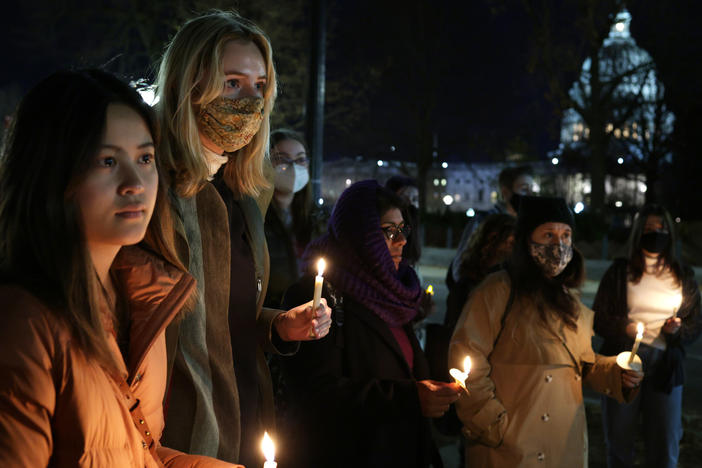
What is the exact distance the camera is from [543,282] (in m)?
3.80

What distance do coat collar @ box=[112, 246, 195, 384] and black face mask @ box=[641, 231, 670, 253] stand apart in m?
4.19

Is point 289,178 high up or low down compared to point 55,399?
up

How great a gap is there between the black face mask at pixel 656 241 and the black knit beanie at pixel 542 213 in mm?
1438

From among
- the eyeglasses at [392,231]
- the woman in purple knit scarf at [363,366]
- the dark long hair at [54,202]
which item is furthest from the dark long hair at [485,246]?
the dark long hair at [54,202]

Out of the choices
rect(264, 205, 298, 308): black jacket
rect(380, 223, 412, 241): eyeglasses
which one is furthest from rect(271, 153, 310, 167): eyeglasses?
rect(380, 223, 412, 241): eyeglasses

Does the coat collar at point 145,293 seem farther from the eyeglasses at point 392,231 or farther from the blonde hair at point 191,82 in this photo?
the eyeglasses at point 392,231

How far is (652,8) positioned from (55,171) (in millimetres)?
28297

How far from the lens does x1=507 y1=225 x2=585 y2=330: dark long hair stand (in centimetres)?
375

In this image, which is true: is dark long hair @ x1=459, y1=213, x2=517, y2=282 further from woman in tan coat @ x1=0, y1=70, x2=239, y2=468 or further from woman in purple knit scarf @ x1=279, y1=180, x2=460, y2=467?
woman in tan coat @ x1=0, y1=70, x2=239, y2=468

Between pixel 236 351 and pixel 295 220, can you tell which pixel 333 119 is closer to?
pixel 295 220

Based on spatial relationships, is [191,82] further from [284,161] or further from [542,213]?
[284,161]

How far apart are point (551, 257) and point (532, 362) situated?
0.62 metres

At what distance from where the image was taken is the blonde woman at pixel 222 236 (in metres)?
2.17

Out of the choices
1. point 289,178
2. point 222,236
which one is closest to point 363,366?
point 222,236
